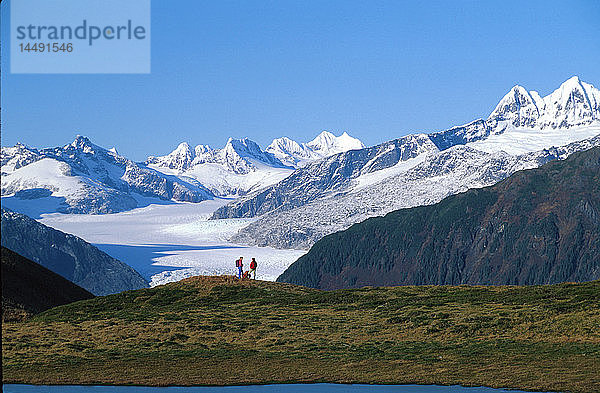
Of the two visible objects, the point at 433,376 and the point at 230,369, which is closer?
the point at 433,376

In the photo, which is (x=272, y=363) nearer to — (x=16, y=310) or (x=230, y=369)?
(x=230, y=369)

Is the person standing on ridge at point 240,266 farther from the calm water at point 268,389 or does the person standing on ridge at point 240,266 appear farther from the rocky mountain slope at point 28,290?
the calm water at point 268,389

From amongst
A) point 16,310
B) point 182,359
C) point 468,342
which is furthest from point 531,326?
point 16,310

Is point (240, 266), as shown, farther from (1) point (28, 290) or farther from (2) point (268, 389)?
(2) point (268, 389)

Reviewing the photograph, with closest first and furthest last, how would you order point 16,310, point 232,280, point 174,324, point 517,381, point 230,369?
point 517,381
point 230,369
point 174,324
point 16,310
point 232,280

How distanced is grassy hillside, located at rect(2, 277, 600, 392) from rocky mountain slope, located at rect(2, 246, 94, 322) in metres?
Answer: 5.21

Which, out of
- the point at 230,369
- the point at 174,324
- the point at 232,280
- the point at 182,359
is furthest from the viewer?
the point at 232,280

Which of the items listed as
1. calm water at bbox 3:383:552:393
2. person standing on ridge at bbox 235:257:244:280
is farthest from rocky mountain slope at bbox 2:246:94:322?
calm water at bbox 3:383:552:393

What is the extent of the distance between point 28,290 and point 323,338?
183 ft

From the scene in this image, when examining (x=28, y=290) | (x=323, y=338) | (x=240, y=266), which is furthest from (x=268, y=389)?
(x=28, y=290)

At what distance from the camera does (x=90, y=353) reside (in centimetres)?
6450

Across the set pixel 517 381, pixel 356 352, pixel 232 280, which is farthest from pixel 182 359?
pixel 232 280

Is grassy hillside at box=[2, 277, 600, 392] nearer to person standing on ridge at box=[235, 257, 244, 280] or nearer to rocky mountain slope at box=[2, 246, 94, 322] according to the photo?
person standing on ridge at box=[235, 257, 244, 280]

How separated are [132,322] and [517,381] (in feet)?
146
